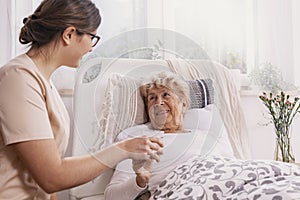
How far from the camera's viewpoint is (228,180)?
1203 millimetres

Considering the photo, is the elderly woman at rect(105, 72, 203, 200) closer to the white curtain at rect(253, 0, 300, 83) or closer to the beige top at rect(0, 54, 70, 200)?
the beige top at rect(0, 54, 70, 200)

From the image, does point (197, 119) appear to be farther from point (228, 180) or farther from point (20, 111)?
point (20, 111)

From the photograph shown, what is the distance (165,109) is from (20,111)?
0.46 meters

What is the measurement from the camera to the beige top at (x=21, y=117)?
3.39 ft

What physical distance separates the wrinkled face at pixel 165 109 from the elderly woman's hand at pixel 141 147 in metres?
0.17

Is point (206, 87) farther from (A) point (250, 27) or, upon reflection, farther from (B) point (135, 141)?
(A) point (250, 27)

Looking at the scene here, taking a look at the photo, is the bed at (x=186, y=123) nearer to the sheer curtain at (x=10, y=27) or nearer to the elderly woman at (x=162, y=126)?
the elderly woman at (x=162, y=126)

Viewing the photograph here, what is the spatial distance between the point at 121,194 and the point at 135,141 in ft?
1.43

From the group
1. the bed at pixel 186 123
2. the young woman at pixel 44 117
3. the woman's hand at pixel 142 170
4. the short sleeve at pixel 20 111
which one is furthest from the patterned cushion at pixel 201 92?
the short sleeve at pixel 20 111

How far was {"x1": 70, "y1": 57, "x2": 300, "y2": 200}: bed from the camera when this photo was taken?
1.17 metres

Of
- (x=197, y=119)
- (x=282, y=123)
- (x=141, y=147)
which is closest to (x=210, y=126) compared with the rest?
(x=197, y=119)

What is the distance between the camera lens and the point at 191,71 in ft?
5.03

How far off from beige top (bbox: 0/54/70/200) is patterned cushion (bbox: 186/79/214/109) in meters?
0.51

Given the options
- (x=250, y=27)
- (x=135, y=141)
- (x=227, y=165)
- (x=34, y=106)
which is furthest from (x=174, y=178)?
(x=250, y=27)
